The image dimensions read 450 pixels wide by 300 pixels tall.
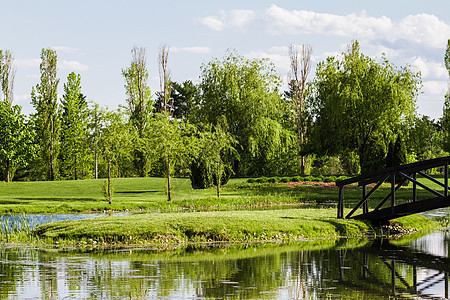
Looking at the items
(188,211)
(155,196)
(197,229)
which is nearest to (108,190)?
(155,196)

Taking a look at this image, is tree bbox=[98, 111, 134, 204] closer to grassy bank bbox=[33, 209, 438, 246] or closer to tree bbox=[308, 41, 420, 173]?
grassy bank bbox=[33, 209, 438, 246]

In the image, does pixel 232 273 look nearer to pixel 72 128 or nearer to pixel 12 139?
pixel 12 139

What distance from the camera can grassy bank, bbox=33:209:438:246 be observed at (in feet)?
66.8

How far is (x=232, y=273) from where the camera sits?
1452 centimetres

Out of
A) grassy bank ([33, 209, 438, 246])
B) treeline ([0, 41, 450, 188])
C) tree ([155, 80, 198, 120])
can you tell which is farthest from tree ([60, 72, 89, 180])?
grassy bank ([33, 209, 438, 246])

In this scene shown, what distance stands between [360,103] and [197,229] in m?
33.5

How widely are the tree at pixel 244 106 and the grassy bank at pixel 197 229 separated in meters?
32.3

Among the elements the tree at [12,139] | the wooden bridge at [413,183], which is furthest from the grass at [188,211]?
the tree at [12,139]

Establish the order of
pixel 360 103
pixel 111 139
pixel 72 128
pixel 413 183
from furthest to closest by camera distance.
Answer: pixel 72 128 → pixel 360 103 → pixel 111 139 → pixel 413 183

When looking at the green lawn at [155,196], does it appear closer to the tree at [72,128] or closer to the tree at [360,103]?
the tree at [360,103]

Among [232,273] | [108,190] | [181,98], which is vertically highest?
[181,98]

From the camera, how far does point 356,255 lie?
17.8m

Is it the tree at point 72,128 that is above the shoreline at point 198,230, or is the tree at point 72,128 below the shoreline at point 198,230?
above

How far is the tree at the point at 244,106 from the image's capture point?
186 feet
